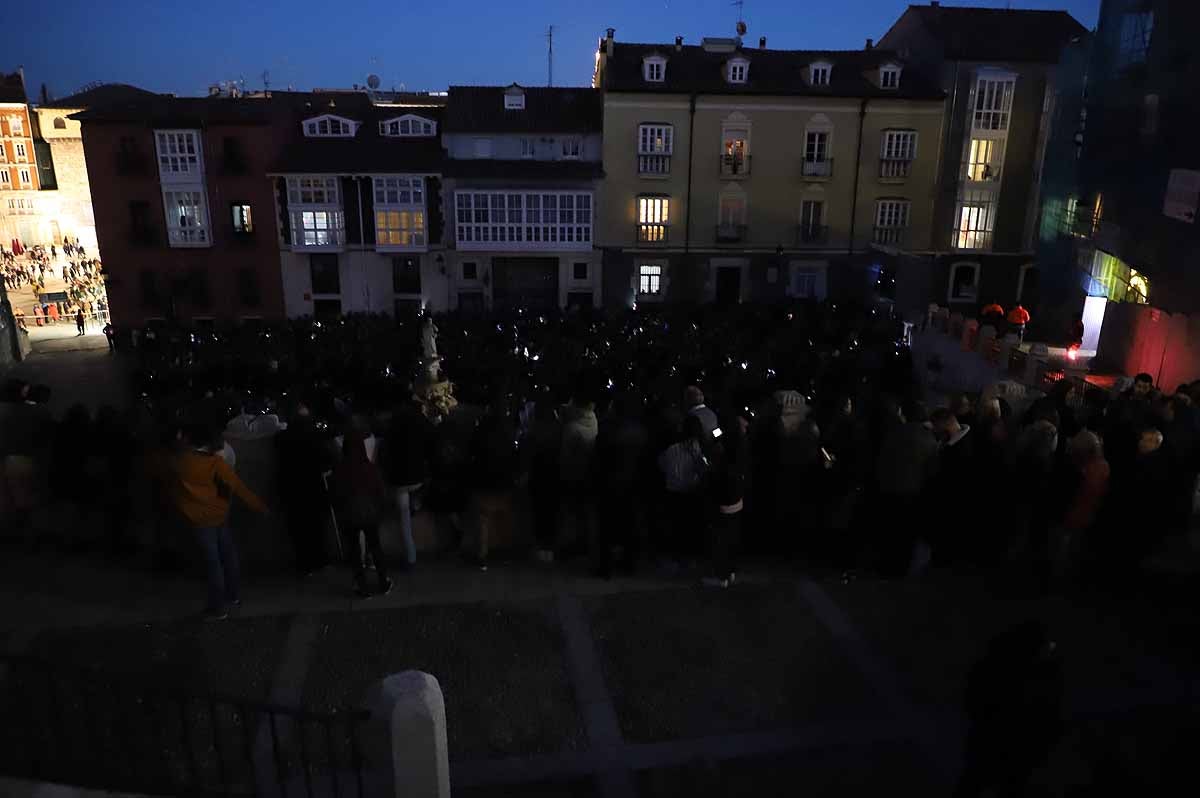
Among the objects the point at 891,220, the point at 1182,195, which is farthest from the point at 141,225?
the point at 1182,195

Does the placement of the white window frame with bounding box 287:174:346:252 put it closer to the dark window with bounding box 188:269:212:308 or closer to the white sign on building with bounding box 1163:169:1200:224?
the dark window with bounding box 188:269:212:308

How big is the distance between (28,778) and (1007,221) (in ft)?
115

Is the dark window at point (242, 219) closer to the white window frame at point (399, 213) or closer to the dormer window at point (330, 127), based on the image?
the dormer window at point (330, 127)

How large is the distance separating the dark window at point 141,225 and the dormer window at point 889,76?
28.1 metres

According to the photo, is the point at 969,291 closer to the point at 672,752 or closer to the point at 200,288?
the point at 200,288

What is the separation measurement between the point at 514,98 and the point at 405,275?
313 inches

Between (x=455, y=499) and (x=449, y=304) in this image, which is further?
(x=449, y=304)

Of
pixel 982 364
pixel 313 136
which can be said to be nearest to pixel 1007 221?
pixel 982 364

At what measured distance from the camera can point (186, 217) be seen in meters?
30.8

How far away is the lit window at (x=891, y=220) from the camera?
31.7 metres

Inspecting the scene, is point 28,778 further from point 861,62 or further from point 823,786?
point 861,62

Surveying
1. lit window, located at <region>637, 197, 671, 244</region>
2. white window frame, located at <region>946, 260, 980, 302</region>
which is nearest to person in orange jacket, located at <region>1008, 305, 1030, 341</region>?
white window frame, located at <region>946, 260, 980, 302</region>

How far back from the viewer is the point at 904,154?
31188 mm

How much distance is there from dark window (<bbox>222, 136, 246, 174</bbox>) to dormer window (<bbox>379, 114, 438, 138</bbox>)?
5155mm
